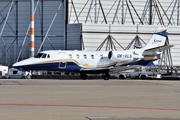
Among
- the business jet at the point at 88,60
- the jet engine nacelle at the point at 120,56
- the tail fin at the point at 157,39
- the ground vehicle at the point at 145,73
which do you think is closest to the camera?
the business jet at the point at 88,60

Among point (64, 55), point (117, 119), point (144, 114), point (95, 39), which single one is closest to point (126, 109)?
point (144, 114)

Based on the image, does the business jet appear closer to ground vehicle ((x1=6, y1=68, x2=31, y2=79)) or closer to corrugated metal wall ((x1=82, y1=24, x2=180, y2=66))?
ground vehicle ((x1=6, y1=68, x2=31, y2=79))

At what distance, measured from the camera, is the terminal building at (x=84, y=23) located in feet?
212

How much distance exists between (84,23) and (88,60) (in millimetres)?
18134

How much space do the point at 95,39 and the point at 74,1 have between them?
6.79 meters

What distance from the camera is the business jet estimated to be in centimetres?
4444

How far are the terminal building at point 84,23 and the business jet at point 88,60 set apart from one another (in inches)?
619

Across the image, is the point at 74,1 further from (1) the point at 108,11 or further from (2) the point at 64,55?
(2) the point at 64,55

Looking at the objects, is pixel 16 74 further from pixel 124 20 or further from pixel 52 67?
pixel 124 20

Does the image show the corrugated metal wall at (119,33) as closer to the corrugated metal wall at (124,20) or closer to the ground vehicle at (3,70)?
the corrugated metal wall at (124,20)

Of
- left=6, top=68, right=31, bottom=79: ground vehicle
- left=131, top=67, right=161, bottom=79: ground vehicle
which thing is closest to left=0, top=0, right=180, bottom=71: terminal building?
left=131, top=67, right=161, bottom=79: ground vehicle

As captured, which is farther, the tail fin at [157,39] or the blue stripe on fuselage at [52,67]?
the tail fin at [157,39]

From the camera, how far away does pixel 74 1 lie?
65.4 meters

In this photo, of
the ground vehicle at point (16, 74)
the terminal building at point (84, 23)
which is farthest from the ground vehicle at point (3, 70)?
the terminal building at point (84, 23)
